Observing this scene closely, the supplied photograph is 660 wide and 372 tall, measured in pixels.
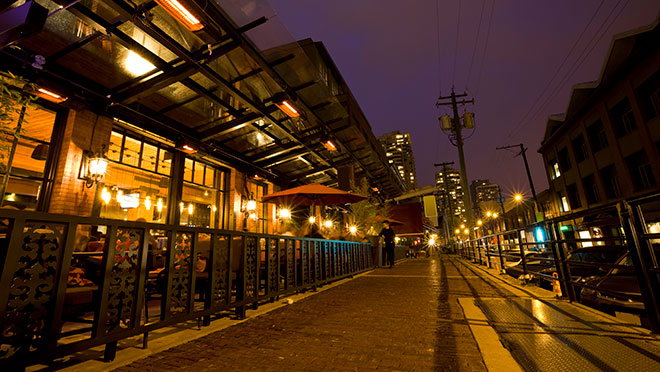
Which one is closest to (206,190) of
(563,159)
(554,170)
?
(563,159)

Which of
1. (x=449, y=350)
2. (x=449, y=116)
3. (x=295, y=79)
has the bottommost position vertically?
(x=449, y=350)

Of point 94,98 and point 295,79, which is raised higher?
point 295,79

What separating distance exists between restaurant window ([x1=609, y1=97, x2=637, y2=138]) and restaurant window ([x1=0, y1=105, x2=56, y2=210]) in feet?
83.5

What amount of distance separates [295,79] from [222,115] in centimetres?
239

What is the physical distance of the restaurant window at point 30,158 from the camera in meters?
5.05

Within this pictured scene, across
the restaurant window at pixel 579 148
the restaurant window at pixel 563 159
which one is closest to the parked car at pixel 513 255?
the restaurant window at pixel 579 148

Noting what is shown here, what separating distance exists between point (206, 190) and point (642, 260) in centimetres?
992

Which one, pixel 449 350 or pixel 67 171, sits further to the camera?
pixel 67 171

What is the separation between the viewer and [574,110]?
1997 cm

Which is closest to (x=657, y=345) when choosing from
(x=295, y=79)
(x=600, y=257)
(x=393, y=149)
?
(x=600, y=257)

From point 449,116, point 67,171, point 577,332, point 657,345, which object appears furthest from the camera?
point 449,116

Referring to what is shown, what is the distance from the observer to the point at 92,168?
5547 millimetres

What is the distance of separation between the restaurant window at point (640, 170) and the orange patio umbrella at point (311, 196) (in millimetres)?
18089

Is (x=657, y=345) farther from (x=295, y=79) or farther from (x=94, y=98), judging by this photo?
(x=94, y=98)
